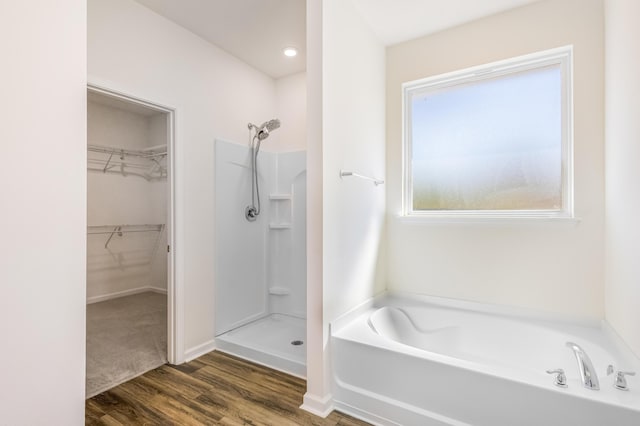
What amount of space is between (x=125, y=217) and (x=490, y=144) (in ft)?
15.2

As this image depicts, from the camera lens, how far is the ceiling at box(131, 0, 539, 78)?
7.13 ft

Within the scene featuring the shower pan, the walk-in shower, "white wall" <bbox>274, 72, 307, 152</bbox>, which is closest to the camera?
the shower pan

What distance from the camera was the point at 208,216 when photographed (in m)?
2.69

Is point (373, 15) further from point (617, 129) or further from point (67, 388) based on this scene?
point (67, 388)

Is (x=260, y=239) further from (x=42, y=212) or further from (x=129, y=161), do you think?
(x=129, y=161)

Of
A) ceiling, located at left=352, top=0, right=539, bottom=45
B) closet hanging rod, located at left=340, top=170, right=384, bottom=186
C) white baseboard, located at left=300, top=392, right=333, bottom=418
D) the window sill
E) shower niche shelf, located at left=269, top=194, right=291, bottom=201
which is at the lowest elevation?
white baseboard, located at left=300, top=392, right=333, bottom=418

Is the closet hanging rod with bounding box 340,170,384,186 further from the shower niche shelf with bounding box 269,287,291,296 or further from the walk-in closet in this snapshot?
the walk-in closet

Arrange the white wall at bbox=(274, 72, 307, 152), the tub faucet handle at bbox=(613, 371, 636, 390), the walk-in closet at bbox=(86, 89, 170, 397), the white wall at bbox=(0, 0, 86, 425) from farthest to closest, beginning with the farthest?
1. the walk-in closet at bbox=(86, 89, 170, 397)
2. the white wall at bbox=(274, 72, 307, 152)
3. the tub faucet handle at bbox=(613, 371, 636, 390)
4. the white wall at bbox=(0, 0, 86, 425)

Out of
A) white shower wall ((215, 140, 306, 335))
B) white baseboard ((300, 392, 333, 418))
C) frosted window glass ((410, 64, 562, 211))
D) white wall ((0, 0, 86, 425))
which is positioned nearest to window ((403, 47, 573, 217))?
frosted window glass ((410, 64, 562, 211))

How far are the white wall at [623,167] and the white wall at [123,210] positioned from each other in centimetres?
484

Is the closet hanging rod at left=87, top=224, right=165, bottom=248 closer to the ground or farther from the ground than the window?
closer to the ground

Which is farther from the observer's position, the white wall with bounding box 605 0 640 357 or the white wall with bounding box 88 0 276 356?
the white wall with bounding box 88 0 276 356

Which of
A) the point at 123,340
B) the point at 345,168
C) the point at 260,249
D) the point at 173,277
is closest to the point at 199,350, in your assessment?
the point at 173,277

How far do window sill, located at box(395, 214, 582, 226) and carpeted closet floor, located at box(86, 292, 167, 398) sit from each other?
89.3 inches
